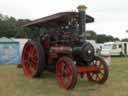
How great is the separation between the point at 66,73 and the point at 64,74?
0.12 metres

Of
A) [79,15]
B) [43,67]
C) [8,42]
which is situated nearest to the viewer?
[79,15]

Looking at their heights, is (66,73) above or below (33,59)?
below

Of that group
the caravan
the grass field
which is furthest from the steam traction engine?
the caravan

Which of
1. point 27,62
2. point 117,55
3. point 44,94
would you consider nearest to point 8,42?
point 27,62

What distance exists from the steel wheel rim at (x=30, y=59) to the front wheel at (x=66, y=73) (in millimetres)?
1688

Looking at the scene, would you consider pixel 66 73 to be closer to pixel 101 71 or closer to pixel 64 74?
pixel 64 74

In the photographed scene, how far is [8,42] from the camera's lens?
14773 millimetres

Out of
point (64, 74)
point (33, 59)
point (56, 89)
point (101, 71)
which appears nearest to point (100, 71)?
point (101, 71)

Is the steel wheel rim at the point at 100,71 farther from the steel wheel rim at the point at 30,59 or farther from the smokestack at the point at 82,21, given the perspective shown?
the steel wheel rim at the point at 30,59

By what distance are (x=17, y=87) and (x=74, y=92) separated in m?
1.63

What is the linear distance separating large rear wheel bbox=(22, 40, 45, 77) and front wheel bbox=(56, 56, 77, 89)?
1.36 m

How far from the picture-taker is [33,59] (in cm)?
839

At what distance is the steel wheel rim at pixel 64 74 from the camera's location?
6.07m

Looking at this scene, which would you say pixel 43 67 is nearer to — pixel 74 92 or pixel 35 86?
pixel 35 86
